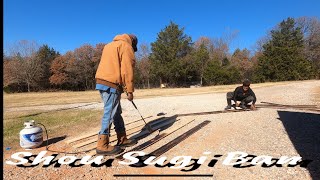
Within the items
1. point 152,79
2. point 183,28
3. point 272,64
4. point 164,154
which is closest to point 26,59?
point 152,79

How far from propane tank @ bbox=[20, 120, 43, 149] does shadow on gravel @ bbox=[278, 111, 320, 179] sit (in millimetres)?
4722

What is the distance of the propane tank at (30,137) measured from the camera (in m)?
5.30

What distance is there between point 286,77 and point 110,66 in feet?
138

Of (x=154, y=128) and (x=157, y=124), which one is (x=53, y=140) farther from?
(x=157, y=124)

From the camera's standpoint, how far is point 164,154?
4.73 metres

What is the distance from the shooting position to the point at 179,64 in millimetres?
46312

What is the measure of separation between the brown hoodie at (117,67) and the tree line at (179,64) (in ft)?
134

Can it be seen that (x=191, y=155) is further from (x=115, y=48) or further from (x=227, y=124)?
(x=227, y=124)

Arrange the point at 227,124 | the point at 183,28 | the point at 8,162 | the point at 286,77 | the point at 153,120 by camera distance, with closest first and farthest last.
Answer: the point at 8,162 < the point at 227,124 < the point at 153,120 < the point at 286,77 < the point at 183,28

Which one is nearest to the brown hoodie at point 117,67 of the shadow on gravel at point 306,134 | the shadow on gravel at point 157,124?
the shadow on gravel at point 157,124

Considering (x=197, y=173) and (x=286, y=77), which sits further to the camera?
(x=286, y=77)

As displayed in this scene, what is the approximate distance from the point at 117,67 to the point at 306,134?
4.12 m

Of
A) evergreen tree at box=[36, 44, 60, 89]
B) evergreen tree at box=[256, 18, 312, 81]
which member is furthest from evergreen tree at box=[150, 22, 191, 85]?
evergreen tree at box=[36, 44, 60, 89]

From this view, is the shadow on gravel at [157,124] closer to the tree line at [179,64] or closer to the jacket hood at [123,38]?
the jacket hood at [123,38]
